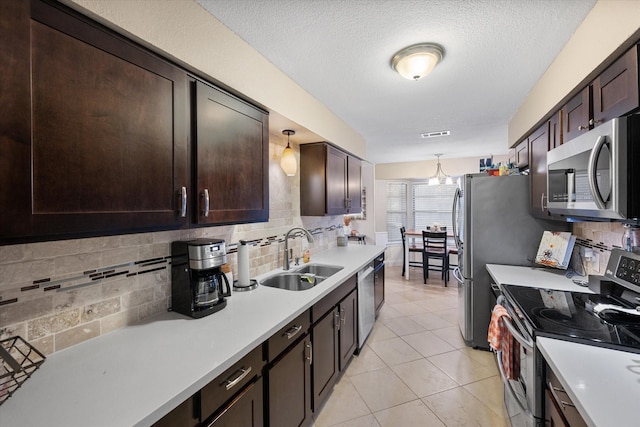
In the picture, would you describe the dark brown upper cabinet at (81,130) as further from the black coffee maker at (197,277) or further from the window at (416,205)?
the window at (416,205)

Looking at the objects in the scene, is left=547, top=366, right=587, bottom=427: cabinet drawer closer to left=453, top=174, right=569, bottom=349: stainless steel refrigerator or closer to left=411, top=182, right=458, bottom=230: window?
left=453, top=174, right=569, bottom=349: stainless steel refrigerator

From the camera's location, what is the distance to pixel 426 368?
2475 mm

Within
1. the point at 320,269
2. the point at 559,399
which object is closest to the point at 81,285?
the point at 320,269

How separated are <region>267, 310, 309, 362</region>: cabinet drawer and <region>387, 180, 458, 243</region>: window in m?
5.28

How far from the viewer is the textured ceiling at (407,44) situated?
4.62ft

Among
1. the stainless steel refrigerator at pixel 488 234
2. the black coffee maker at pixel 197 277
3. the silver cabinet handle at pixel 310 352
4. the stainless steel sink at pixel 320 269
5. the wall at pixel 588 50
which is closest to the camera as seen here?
the wall at pixel 588 50

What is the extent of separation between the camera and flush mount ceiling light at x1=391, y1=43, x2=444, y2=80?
1.73 m

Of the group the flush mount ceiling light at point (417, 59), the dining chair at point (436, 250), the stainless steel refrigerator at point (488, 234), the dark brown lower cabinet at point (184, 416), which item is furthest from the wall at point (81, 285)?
the dining chair at point (436, 250)

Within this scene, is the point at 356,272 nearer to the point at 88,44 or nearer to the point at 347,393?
the point at 347,393

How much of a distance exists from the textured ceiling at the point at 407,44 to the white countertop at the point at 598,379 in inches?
63.9

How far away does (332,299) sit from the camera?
2.02m

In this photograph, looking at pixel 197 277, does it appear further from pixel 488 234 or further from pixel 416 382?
pixel 488 234

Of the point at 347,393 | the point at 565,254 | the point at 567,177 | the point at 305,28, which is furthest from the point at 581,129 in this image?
the point at 347,393

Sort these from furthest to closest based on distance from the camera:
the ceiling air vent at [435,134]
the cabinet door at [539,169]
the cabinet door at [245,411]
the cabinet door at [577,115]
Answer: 1. the ceiling air vent at [435,134]
2. the cabinet door at [539,169]
3. the cabinet door at [577,115]
4. the cabinet door at [245,411]
